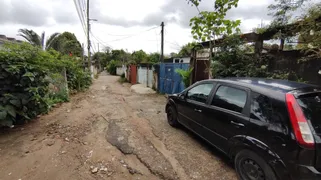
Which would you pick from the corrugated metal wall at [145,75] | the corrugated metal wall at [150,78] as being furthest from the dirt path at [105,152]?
the corrugated metal wall at [145,75]

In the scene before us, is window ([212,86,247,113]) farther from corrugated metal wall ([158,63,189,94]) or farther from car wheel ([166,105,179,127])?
corrugated metal wall ([158,63,189,94])

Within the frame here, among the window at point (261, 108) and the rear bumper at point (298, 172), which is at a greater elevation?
the window at point (261, 108)

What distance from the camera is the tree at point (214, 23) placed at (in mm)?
5340

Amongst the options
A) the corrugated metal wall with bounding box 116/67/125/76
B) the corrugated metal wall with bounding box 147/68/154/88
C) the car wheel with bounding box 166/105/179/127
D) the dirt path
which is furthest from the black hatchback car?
the corrugated metal wall with bounding box 116/67/125/76

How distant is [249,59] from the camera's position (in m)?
4.73

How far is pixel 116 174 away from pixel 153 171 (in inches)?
22.2

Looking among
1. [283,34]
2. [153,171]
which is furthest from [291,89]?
[283,34]

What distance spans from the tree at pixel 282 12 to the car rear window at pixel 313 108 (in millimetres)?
2684

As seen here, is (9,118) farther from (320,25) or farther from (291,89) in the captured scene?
(320,25)

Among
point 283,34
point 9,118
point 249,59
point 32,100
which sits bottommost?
point 9,118

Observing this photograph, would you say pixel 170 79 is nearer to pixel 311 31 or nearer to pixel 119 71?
pixel 311 31

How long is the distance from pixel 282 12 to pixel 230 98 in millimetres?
2966

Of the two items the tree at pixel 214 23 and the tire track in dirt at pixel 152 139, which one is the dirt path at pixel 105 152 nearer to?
the tire track in dirt at pixel 152 139

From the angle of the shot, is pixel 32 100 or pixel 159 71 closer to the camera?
pixel 32 100
